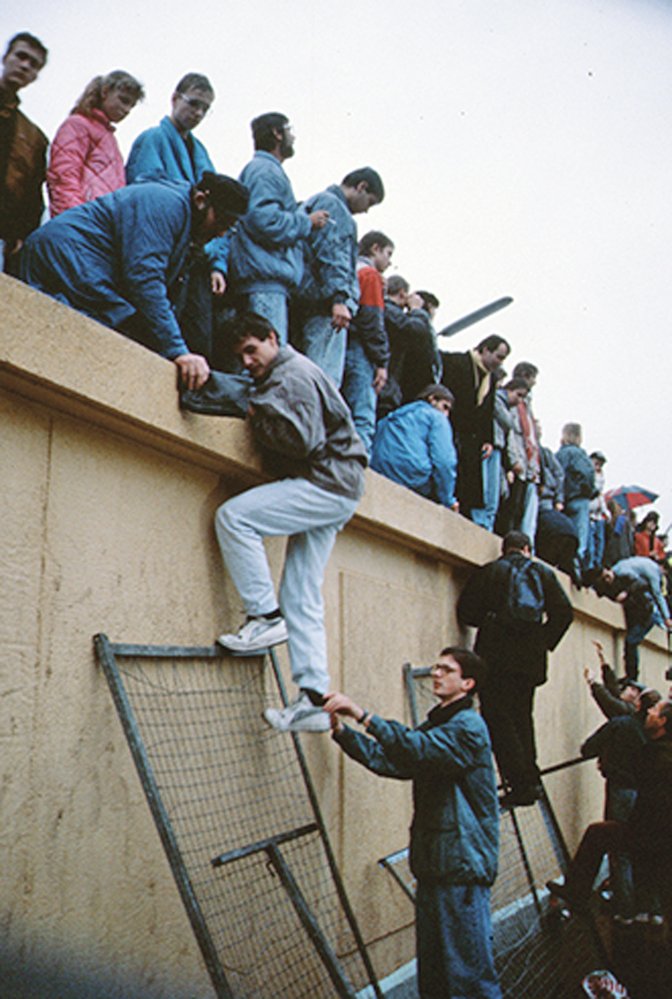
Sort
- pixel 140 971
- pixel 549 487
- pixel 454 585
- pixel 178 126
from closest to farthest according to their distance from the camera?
pixel 140 971 → pixel 178 126 → pixel 454 585 → pixel 549 487

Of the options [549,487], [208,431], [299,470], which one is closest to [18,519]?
[208,431]

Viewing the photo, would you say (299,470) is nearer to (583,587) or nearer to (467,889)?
(467,889)

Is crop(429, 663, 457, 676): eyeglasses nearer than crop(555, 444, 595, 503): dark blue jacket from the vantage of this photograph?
Yes

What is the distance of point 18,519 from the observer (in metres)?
3.59

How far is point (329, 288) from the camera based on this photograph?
5953 millimetres

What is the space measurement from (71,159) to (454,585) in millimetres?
4359

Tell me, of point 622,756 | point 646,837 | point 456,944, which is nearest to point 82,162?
point 456,944

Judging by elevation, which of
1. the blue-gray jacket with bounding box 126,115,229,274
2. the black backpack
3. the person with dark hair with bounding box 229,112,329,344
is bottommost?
the black backpack

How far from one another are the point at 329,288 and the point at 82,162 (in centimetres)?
165

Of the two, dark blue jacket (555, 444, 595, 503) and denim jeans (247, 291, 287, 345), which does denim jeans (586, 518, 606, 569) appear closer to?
dark blue jacket (555, 444, 595, 503)

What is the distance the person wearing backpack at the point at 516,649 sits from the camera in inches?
278

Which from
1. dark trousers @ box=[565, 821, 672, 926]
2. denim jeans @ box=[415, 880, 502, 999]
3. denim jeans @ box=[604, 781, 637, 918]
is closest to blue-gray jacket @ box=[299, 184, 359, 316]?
denim jeans @ box=[415, 880, 502, 999]

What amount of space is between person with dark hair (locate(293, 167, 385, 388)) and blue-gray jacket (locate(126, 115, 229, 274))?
70 centimetres

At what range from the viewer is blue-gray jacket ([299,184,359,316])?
595 cm
